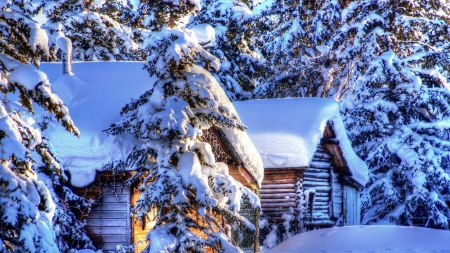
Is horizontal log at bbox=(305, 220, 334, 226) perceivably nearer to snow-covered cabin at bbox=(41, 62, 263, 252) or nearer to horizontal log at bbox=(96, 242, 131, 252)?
snow-covered cabin at bbox=(41, 62, 263, 252)

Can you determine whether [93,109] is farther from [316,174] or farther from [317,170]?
[317,170]

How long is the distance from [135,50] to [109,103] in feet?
57.1

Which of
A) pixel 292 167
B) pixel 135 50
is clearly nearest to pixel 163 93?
pixel 292 167

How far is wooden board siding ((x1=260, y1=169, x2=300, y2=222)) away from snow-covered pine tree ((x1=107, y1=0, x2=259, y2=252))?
10700 mm

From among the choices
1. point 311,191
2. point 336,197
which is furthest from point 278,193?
point 336,197

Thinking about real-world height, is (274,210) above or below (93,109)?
below

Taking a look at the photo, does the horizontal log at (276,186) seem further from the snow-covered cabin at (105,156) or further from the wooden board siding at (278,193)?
the snow-covered cabin at (105,156)

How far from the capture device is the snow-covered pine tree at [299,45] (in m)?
34.7

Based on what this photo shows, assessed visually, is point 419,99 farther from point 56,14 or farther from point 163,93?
point 56,14

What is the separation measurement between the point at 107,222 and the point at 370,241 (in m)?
6.54

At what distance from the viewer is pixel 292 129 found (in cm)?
2422

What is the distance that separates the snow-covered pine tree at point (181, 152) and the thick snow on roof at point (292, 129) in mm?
10379

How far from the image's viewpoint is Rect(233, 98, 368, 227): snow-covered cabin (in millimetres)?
22875

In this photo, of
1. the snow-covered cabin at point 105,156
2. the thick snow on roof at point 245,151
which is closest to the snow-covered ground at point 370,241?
the snow-covered cabin at point 105,156
